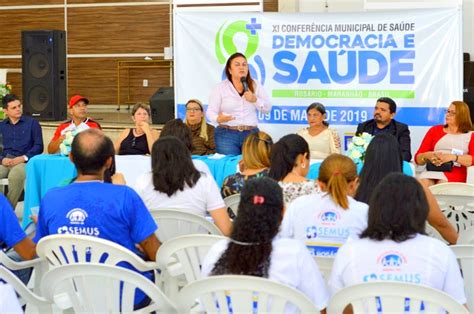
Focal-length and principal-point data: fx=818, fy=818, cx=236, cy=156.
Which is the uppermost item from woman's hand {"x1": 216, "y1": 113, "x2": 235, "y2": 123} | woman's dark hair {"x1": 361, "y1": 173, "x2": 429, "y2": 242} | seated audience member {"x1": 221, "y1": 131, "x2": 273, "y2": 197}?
woman's hand {"x1": 216, "y1": 113, "x2": 235, "y2": 123}

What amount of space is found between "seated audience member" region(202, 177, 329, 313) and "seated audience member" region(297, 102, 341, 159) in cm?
364

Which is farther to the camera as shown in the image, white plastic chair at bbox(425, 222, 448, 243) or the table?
the table

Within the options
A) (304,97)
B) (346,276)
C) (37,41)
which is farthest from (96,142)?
(37,41)

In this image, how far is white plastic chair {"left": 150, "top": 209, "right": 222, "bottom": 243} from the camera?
357cm

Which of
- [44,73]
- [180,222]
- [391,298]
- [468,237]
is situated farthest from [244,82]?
[391,298]

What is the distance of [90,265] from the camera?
105 inches

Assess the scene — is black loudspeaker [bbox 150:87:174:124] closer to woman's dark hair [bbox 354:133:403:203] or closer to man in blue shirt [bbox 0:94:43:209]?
man in blue shirt [bbox 0:94:43:209]

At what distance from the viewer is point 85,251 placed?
3025mm

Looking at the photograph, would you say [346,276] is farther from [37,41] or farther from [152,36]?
[152,36]

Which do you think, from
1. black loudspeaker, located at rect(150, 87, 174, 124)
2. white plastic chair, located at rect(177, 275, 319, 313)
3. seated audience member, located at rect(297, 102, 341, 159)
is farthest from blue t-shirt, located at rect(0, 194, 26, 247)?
black loudspeaker, located at rect(150, 87, 174, 124)

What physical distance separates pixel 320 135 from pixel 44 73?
4.47 m

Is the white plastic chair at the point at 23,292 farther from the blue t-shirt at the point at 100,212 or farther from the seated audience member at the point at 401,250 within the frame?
the seated audience member at the point at 401,250

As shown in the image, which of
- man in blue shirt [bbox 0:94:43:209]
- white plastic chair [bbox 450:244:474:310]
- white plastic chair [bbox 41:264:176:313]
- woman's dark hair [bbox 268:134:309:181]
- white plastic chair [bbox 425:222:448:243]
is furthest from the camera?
man in blue shirt [bbox 0:94:43:209]

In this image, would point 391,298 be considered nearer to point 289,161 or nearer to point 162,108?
point 289,161
